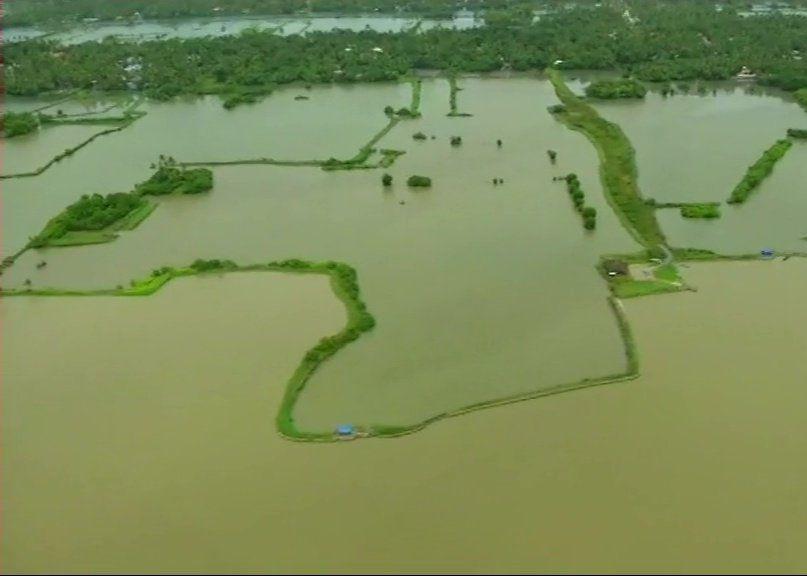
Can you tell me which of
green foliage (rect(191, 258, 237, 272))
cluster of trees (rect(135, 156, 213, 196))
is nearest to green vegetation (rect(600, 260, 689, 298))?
green foliage (rect(191, 258, 237, 272))

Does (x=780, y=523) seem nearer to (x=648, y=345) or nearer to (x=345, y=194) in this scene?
(x=648, y=345)

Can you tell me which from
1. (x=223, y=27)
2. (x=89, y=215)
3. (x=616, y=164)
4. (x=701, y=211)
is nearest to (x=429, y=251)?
(x=701, y=211)

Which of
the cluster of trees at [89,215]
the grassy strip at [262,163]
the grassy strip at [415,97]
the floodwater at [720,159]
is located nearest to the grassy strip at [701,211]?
the floodwater at [720,159]

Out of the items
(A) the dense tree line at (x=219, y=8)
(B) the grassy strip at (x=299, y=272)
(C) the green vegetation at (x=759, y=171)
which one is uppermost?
(A) the dense tree line at (x=219, y=8)

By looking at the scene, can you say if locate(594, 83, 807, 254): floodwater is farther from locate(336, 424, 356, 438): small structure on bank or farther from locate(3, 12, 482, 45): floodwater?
locate(3, 12, 482, 45): floodwater

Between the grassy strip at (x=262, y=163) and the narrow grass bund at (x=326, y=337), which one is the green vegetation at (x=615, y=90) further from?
the narrow grass bund at (x=326, y=337)
